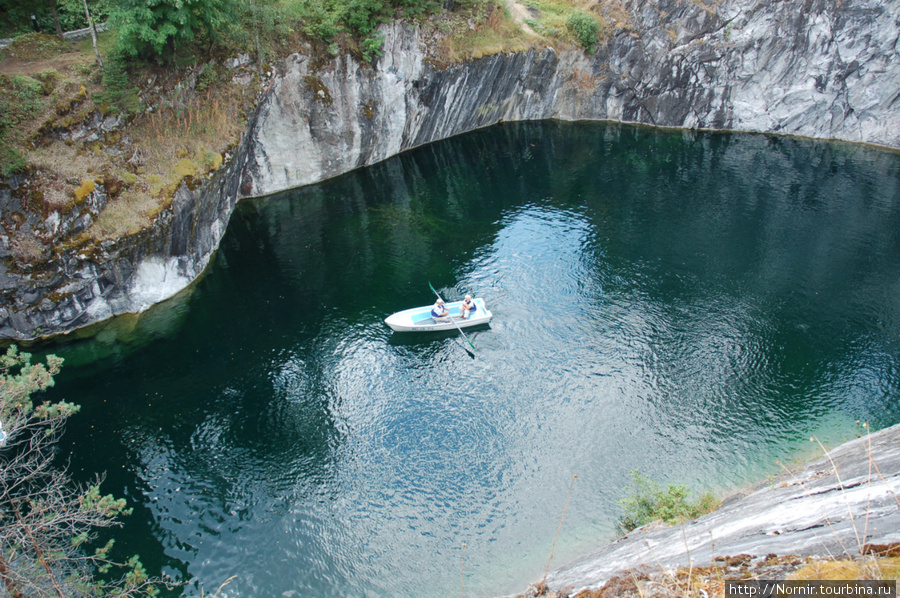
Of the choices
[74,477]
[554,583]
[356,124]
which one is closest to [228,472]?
[74,477]

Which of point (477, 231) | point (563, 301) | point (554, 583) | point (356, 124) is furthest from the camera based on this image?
point (356, 124)

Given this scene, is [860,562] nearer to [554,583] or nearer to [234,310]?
[554,583]

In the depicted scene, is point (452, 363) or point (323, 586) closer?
point (323, 586)

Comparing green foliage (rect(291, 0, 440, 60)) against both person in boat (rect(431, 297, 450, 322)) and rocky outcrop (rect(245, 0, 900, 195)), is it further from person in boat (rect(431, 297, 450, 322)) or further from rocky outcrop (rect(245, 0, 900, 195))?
person in boat (rect(431, 297, 450, 322))

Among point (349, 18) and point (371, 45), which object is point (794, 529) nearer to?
point (371, 45)

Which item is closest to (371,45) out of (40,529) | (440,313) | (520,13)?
(520,13)

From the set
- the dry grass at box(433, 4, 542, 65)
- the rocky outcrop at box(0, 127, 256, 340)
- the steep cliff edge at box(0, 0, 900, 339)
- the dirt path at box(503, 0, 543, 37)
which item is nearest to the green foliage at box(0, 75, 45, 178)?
the rocky outcrop at box(0, 127, 256, 340)
